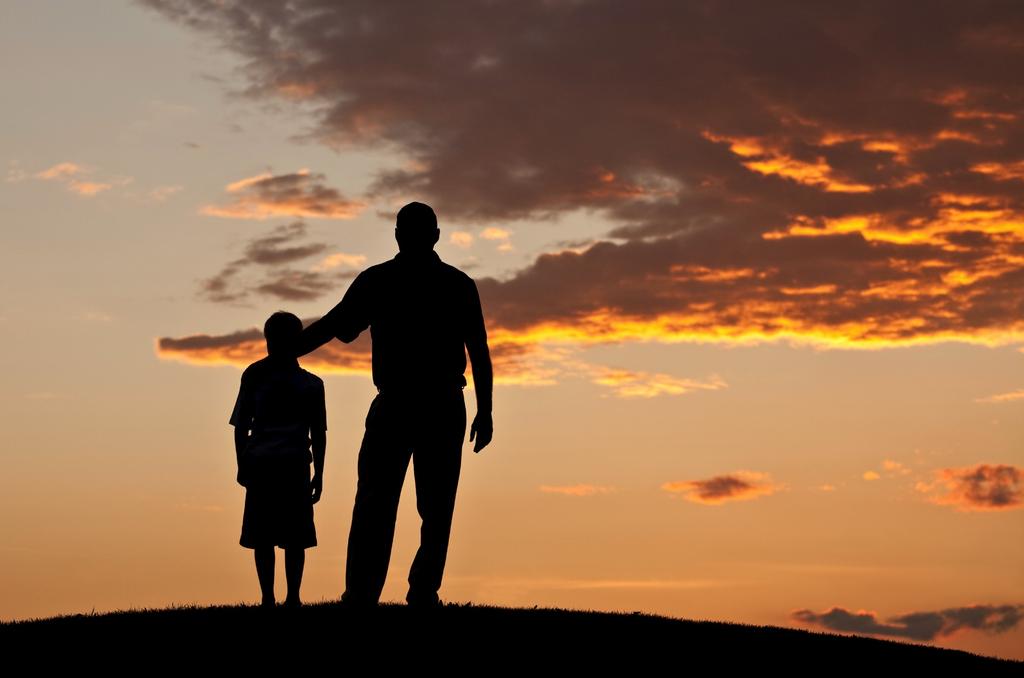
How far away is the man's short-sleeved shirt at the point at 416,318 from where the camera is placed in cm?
1269

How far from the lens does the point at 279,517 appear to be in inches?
583

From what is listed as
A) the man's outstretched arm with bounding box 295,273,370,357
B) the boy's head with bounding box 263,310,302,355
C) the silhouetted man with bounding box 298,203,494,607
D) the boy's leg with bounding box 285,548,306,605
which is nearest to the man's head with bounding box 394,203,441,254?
the silhouetted man with bounding box 298,203,494,607

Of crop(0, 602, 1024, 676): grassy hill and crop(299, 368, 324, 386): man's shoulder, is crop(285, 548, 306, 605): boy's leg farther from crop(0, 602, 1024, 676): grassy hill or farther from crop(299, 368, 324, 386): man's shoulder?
crop(299, 368, 324, 386): man's shoulder

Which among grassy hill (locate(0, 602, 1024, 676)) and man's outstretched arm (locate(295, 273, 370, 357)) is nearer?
grassy hill (locate(0, 602, 1024, 676))

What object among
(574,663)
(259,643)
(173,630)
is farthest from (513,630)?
(173,630)

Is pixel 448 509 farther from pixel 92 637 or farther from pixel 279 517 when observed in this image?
pixel 92 637

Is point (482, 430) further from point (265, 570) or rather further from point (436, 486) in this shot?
point (265, 570)

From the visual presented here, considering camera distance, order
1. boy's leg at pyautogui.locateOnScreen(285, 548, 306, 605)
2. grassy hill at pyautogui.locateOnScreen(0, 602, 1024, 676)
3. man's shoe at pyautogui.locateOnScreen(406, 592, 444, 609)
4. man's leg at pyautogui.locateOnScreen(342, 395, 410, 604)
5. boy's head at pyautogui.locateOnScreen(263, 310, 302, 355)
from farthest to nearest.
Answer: boy's leg at pyautogui.locateOnScreen(285, 548, 306, 605)
boy's head at pyautogui.locateOnScreen(263, 310, 302, 355)
man's shoe at pyautogui.locateOnScreen(406, 592, 444, 609)
man's leg at pyautogui.locateOnScreen(342, 395, 410, 604)
grassy hill at pyautogui.locateOnScreen(0, 602, 1024, 676)

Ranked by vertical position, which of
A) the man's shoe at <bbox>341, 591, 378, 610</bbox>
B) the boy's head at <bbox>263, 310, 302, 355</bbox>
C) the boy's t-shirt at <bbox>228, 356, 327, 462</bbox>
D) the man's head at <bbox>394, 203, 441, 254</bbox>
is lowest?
the man's shoe at <bbox>341, 591, 378, 610</bbox>

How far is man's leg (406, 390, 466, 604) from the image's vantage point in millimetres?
12703

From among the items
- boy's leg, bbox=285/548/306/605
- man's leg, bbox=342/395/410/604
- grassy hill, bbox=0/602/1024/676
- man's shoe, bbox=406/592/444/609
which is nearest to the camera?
grassy hill, bbox=0/602/1024/676

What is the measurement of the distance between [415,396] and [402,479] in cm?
78

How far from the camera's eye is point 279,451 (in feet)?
48.2

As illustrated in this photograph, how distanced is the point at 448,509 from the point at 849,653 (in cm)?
463
